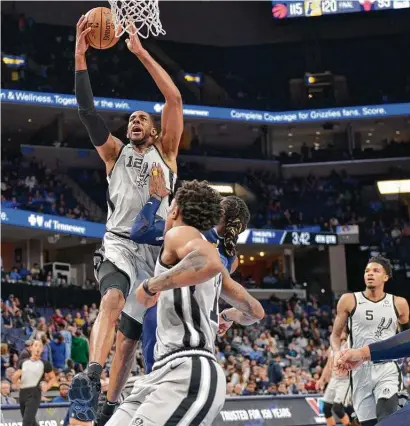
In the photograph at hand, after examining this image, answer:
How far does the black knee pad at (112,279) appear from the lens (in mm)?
6332

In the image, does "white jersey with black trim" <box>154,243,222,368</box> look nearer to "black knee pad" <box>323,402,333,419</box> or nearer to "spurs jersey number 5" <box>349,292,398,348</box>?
"spurs jersey number 5" <box>349,292,398,348</box>

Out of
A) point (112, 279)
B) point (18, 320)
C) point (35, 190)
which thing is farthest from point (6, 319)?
point (112, 279)

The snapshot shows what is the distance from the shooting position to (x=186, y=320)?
15.1ft

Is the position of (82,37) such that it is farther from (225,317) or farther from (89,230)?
(89,230)

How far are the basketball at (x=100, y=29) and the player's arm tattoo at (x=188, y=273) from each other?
113 inches

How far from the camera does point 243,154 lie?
117ft

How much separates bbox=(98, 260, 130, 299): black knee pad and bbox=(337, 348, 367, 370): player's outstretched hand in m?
1.71

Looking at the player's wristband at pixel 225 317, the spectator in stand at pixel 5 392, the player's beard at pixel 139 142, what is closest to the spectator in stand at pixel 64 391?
the spectator in stand at pixel 5 392

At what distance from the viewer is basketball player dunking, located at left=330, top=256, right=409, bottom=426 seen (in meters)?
9.08

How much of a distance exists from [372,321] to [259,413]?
516 cm

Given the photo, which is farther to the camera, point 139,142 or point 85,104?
point 139,142

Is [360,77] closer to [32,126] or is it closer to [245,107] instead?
[245,107]

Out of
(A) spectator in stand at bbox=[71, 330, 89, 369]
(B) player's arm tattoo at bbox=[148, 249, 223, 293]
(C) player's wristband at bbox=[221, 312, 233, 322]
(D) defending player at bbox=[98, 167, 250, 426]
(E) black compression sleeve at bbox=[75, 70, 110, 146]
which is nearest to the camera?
(B) player's arm tattoo at bbox=[148, 249, 223, 293]

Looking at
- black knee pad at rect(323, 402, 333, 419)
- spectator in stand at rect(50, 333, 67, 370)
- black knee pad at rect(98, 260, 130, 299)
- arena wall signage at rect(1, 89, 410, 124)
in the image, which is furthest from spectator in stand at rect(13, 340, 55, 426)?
arena wall signage at rect(1, 89, 410, 124)
